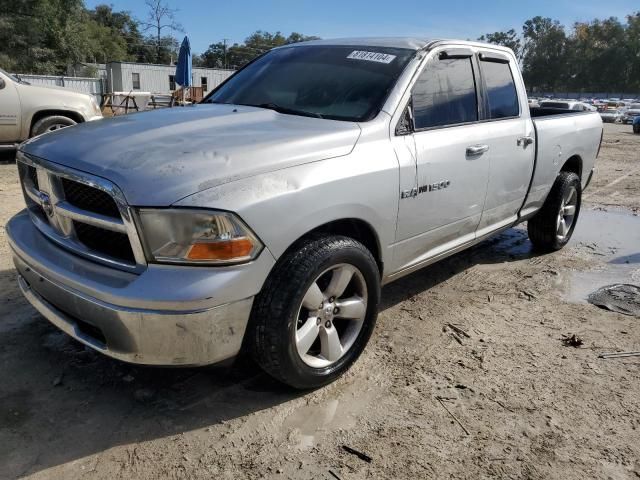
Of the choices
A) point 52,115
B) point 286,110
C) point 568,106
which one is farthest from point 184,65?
point 286,110

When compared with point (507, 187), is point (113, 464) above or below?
below

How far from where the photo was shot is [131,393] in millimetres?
2779

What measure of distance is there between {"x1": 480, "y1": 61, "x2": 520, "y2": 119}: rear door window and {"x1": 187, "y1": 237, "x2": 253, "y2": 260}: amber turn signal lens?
2520mm

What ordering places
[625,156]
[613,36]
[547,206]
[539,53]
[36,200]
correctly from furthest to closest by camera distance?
[539,53], [613,36], [625,156], [547,206], [36,200]

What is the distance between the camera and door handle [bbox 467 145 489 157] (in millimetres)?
3586

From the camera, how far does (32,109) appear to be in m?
8.88

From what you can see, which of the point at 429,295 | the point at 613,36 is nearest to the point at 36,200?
the point at 429,295

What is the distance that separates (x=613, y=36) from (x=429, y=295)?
127319 millimetres

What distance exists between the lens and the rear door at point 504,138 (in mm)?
3953

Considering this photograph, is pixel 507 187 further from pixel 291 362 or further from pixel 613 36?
pixel 613 36

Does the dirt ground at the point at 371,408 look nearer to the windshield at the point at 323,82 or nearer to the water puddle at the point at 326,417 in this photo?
the water puddle at the point at 326,417

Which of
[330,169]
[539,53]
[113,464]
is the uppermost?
[539,53]

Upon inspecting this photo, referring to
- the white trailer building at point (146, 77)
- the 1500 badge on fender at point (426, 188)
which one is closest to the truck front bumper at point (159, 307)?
the 1500 badge on fender at point (426, 188)

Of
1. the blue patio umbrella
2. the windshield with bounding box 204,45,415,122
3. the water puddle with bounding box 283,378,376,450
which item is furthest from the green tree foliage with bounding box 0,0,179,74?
the water puddle with bounding box 283,378,376,450
